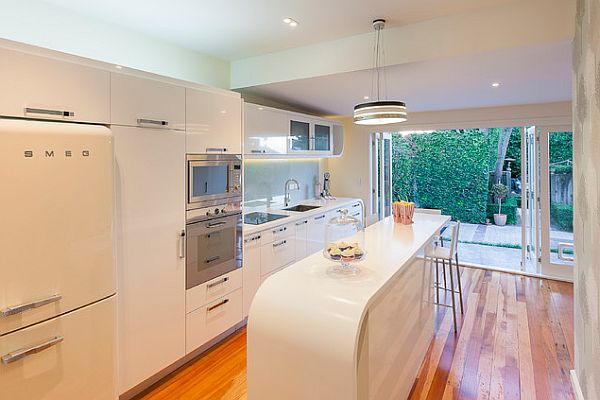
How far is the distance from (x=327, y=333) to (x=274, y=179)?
3.53m

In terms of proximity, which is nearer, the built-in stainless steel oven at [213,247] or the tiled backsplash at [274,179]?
the built-in stainless steel oven at [213,247]

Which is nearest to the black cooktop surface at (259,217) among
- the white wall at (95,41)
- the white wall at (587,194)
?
the white wall at (95,41)

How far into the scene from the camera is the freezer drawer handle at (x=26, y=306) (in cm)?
154

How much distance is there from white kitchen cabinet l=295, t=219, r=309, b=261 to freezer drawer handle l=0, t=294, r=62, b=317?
8.37ft

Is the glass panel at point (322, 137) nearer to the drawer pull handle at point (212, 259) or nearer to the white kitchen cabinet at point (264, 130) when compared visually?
the white kitchen cabinet at point (264, 130)

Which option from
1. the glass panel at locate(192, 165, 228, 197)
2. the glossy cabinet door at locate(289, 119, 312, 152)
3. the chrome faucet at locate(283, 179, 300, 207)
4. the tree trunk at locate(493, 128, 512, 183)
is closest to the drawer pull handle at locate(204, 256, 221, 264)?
the glass panel at locate(192, 165, 228, 197)

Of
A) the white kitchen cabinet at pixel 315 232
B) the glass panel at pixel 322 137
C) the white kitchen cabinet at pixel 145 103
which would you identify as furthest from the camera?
the glass panel at pixel 322 137

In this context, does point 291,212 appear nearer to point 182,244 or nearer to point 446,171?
point 182,244

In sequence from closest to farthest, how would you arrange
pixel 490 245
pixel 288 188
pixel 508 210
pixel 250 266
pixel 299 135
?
pixel 250 266 < pixel 299 135 < pixel 288 188 < pixel 490 245 < pixel 508 210

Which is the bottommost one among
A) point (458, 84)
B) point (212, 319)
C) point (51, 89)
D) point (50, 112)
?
point (212, 319)

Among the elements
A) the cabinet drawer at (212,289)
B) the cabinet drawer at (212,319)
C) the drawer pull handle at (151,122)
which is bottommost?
the cabinet drawer at (212,319)

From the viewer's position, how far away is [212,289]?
2.84 meters

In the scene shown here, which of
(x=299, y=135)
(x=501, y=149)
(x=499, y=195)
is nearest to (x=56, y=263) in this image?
(x=299, y=135)

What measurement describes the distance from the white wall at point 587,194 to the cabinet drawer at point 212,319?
8.24 feet
